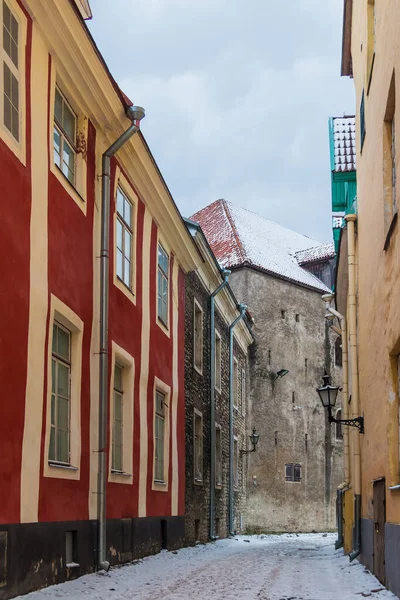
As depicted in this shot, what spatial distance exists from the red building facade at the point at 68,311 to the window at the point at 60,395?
22mm

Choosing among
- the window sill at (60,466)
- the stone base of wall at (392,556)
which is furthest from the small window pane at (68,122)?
the stone base of wall at (392,556)

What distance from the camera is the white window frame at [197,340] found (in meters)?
19.6

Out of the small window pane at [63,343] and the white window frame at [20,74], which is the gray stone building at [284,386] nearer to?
the small window pane at [63,343]

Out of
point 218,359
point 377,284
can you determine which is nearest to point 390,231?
point 377,284

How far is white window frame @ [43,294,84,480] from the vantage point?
358 inches

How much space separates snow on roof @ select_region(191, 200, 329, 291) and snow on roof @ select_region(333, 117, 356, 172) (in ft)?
52.1

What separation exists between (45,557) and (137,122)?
5.76 m

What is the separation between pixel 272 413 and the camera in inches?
1297

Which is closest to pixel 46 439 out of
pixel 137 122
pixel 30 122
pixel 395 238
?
pixel 30 122

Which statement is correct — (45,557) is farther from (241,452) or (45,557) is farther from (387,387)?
(241,452)

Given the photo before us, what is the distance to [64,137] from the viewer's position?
1015 cm

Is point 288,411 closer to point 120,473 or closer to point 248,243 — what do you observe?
point 248,243

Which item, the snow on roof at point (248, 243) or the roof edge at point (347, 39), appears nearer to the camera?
the roof edge at point (347, 39)

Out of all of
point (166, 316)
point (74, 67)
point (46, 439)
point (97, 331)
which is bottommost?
point (46, 439)
